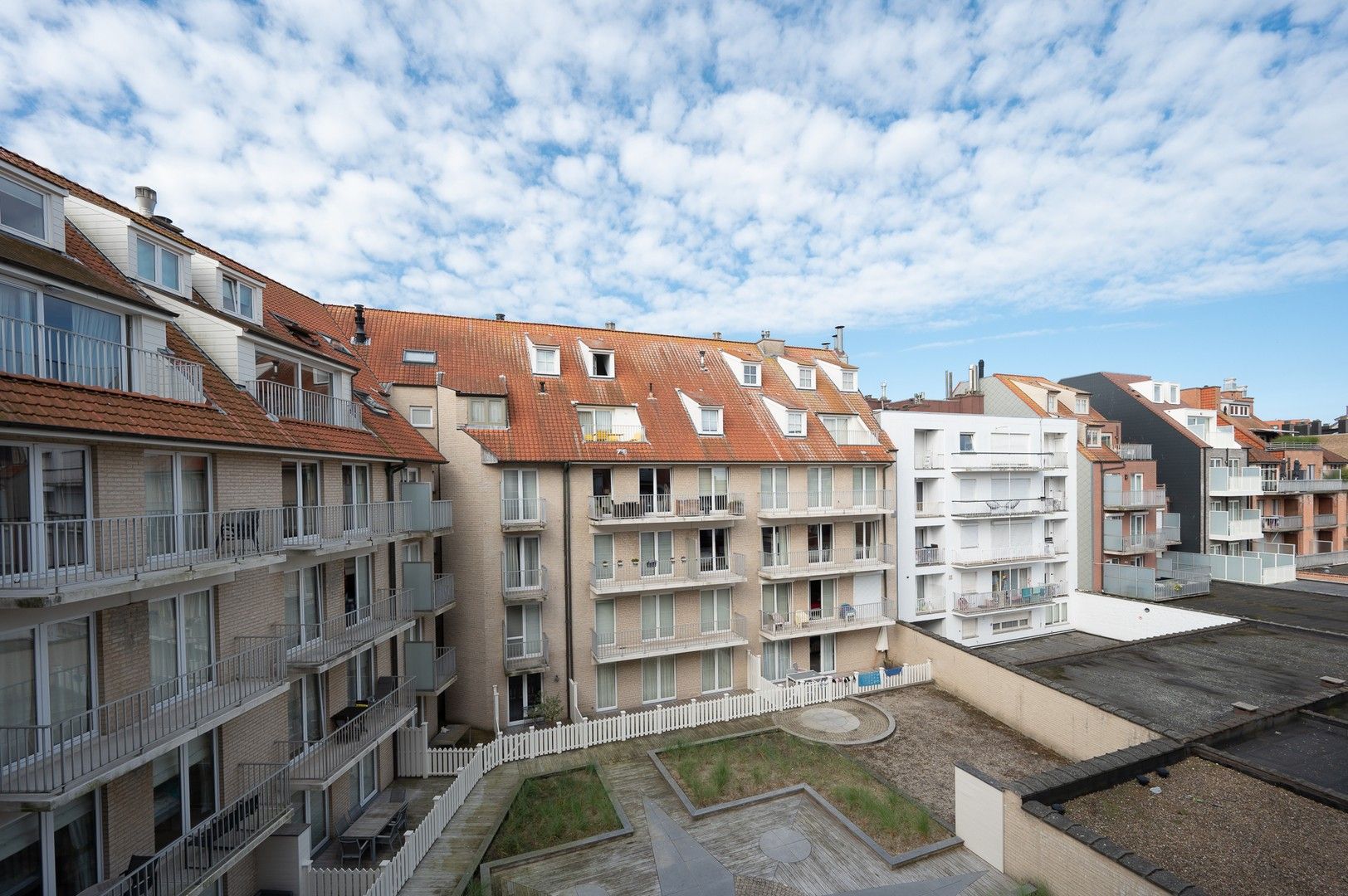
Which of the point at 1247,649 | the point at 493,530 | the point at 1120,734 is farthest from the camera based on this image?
the point at 1247,649

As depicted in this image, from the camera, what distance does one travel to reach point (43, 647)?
26.8ft

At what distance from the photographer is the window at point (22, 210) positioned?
9.38m

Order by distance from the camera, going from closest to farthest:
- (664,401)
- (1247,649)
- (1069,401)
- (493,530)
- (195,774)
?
1. (195,774)
2. (493,530)
3. (1247,649)
4. (664,401)
5. (1069,401)

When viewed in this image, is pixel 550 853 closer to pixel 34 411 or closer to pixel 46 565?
pixel 46 565

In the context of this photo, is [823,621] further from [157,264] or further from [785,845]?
[157,264]

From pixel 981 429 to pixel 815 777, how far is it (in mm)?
19584

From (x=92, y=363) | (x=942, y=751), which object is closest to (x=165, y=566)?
(x=92, y=363)

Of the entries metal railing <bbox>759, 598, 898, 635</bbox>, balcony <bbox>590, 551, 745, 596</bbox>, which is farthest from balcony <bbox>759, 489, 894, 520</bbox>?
metal railing <bbox>759, 598, 898, 635</bbox>

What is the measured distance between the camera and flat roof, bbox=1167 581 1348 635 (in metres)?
26.5

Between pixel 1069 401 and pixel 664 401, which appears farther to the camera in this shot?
pixel 1069 401

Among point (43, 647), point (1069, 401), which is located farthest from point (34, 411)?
point (1069, 401)


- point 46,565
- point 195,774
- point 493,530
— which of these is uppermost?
point 46,565

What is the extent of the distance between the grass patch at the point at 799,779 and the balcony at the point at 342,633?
8969mm

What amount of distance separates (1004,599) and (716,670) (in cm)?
1556
